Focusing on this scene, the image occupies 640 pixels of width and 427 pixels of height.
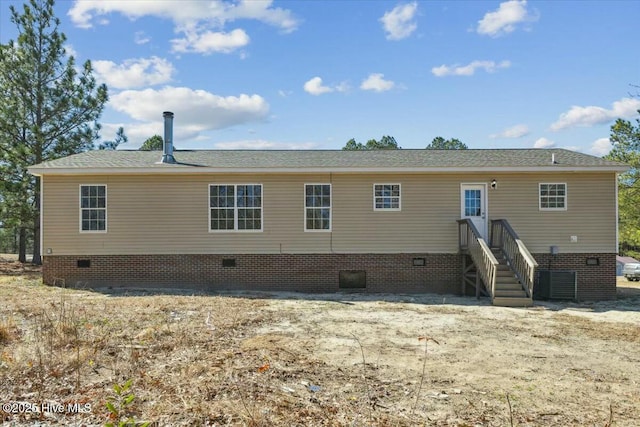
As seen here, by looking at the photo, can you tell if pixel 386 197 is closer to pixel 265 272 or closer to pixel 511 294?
pixel 265 272

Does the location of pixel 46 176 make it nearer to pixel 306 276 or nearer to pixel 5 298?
pixel 5 298

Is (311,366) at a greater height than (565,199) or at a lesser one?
lesser

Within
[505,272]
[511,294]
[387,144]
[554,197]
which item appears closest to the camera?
[511,294]

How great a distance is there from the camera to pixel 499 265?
39.6 feet

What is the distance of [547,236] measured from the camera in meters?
13.1

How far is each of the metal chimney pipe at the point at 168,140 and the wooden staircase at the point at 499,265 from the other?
8.83 m

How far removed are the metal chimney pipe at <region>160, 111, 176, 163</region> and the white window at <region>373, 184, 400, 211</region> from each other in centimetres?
616

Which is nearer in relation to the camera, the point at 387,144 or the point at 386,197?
the point at 386,197

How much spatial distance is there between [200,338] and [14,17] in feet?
61.3

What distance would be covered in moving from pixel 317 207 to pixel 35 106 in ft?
45.5

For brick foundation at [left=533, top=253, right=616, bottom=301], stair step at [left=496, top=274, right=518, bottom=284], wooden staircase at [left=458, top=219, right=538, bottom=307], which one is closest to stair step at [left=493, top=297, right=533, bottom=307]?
wooden staircase at [left=458, top=219, right=538, bottom=307]

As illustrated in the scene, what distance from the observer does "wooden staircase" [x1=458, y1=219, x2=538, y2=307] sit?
36.3 feet

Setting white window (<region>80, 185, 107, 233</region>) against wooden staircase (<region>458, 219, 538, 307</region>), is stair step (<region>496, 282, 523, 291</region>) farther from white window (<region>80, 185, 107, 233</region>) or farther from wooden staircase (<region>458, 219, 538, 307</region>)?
white window (<region>80, 185, 107, 233</region>)

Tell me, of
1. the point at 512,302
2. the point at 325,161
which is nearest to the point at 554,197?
the point at 512,302
